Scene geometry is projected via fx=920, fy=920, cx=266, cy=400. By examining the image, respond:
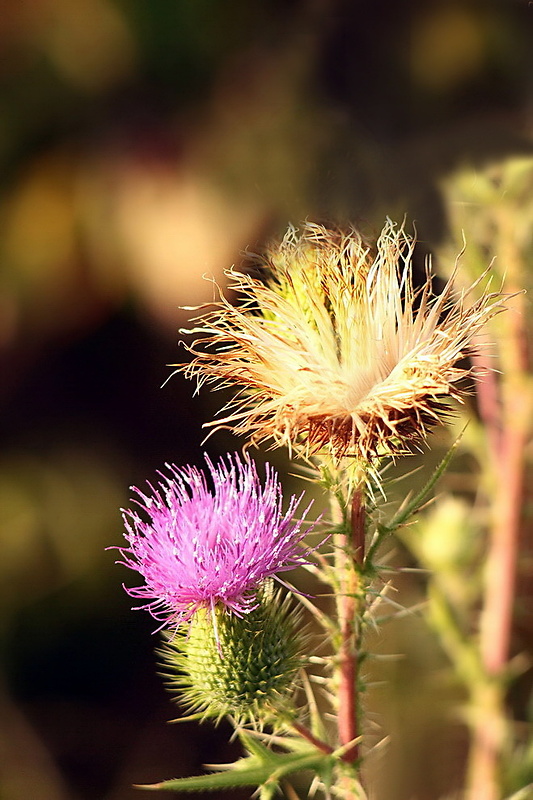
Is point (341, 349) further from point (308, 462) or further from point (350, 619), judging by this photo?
point (350, 619)

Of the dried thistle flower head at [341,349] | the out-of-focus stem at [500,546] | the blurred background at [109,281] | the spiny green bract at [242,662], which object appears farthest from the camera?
the blurred background at [109,281]

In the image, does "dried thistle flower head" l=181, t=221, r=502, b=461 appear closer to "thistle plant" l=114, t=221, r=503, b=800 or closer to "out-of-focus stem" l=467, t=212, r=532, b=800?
"thistle plant" l=114, t=221, r=503, b=800

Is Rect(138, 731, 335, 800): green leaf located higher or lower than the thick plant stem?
lower

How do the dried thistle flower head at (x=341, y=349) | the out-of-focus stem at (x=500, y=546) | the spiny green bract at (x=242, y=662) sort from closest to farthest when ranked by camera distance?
the dried thistle flower head at (x=341, y=349) < the spiny green bract at (x=242, y=662) < the out-of-focus stem at (x=500, y=546)

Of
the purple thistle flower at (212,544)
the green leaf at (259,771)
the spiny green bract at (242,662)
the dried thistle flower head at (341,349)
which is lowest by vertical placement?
the green leaf at (259,771)

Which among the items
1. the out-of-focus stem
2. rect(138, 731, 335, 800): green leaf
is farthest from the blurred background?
rect(138, 731, 335, 800): green leaf

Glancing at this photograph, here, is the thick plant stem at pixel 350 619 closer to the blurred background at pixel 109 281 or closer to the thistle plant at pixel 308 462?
the thistle plant at pixel 308 462

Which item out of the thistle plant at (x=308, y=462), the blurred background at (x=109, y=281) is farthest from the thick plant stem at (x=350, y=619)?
the blurred background at (x=109, y=281)
